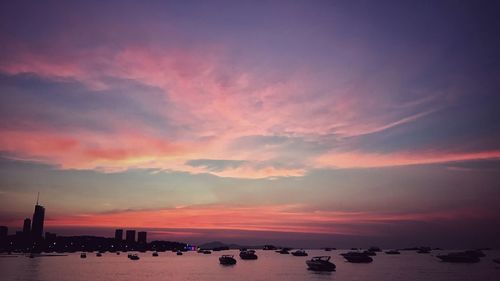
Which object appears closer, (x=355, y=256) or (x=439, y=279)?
(x=439, y=279)

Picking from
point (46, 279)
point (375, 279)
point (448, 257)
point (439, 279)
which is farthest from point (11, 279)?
point (448, 257)

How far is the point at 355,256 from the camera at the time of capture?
609 feet

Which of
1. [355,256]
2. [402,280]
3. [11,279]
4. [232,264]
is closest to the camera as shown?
[11,279]

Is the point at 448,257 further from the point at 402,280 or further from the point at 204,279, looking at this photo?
the point at 204,279

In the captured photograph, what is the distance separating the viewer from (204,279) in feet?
348

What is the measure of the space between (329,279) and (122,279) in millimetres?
53103

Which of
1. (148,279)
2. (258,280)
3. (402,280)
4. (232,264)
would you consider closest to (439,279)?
(402,280)

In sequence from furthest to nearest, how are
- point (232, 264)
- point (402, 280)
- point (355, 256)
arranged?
point (355, 256) → point (232, 264) → point (402, 280)

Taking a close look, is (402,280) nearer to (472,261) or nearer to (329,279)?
(329,279)

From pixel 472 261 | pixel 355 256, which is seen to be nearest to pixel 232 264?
pixel 355 256

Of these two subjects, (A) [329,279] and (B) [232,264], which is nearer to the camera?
(A) [329,279]

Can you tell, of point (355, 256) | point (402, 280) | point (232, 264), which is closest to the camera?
point (402, 280)

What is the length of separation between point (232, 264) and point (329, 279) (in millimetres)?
78880

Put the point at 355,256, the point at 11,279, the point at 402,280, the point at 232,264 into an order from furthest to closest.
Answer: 1. the point at 355,256
2. the point at 232,264
3. the point at 402,280
4. the point at 11,279
